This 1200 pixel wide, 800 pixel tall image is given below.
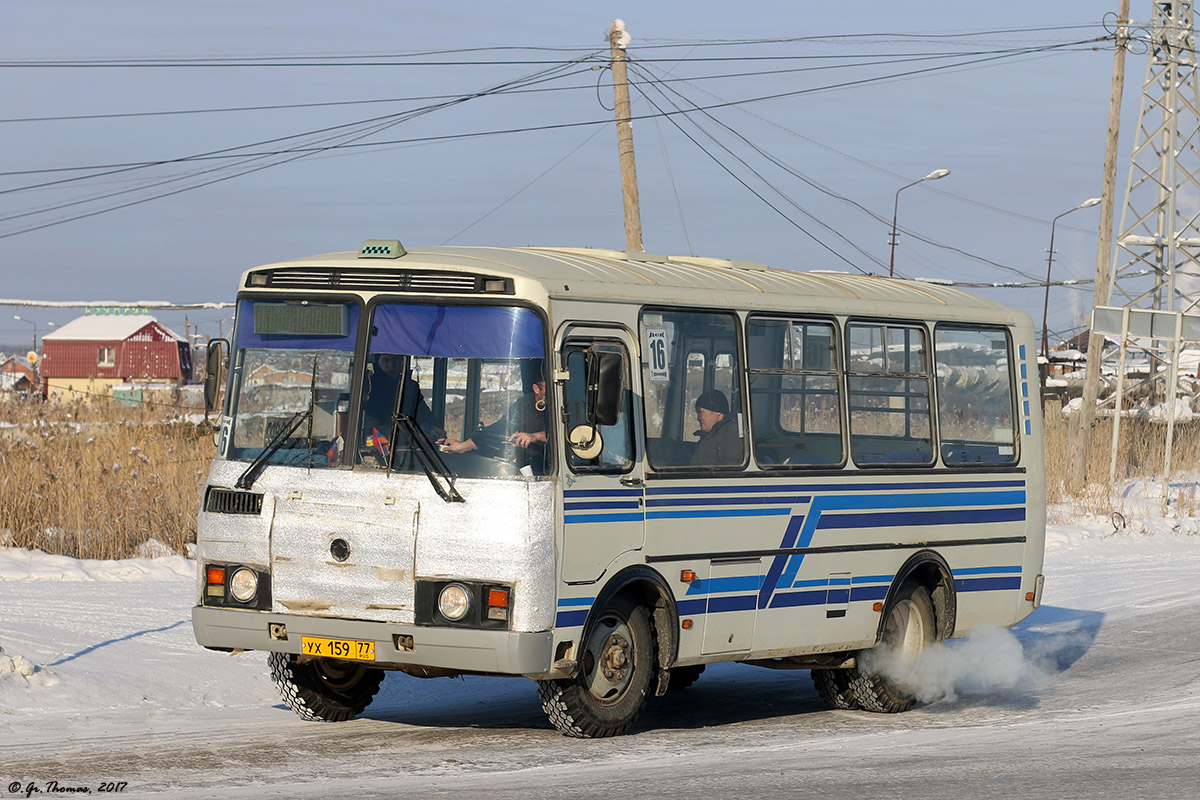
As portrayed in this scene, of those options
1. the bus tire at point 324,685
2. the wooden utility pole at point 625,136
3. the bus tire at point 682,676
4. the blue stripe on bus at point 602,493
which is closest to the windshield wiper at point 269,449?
the bus tire at point 324,685

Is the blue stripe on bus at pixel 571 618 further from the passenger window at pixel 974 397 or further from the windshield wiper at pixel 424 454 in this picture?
the passenger window at pixel 974 397

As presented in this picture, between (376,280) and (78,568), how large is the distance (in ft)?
25.9

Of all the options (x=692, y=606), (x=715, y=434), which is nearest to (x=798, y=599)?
(x=692, y=606)

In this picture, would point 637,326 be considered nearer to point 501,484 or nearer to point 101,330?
point 501,484

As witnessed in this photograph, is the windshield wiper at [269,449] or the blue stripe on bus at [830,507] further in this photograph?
the blue stripe on bus at [830,507]

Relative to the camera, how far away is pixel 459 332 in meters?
9.35

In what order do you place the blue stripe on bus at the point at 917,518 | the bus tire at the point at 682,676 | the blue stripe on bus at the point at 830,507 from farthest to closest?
the bus tire at the point at 682,676 → the blue stripe on bus at the point at 917,518 → the blue stripe on bus at the point at 830,507

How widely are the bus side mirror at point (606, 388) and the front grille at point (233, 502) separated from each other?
2002 millimetres

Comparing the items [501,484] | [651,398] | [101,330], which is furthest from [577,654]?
[101,330]

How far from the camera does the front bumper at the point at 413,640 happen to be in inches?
349

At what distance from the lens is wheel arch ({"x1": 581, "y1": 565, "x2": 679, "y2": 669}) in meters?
9.71

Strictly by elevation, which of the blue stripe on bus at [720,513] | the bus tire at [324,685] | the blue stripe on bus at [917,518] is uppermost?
the blue stripe on bus at [720,513]

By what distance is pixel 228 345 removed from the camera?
10156 mm

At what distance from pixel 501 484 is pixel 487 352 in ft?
2.59
